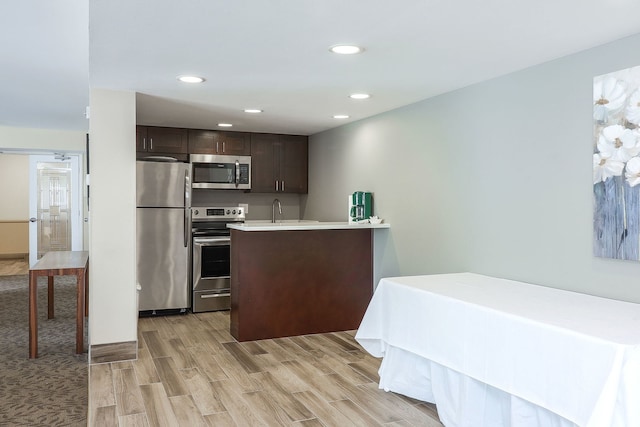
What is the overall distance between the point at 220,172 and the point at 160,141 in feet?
2.55

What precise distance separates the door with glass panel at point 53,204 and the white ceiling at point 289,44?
520cm

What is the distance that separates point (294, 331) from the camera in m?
4.82

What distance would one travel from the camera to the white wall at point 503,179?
3.02m

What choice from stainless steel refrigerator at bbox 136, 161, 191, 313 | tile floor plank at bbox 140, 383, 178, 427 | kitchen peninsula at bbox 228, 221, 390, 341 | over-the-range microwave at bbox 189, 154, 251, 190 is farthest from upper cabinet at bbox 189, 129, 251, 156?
tile floor plank at bbox 140, 383, 178, 427

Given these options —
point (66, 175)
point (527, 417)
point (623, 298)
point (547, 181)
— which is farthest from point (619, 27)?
point (66, 175)

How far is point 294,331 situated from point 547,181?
102 inches

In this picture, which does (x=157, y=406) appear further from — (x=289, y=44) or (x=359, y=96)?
(x=359, y=96)

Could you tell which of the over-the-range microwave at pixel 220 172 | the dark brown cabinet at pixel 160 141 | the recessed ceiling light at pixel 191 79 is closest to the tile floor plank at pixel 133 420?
the recessed ceiling light at pixel 191 79

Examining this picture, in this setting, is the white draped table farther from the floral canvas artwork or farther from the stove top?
the stove top

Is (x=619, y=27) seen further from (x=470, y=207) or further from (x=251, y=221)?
(x=251, y=221)

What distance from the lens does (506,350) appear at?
2473 millimetres

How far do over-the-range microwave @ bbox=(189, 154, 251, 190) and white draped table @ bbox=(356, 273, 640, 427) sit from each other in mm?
3334

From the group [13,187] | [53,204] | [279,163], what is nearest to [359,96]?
[279,163]

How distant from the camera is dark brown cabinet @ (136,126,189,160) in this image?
602cm
